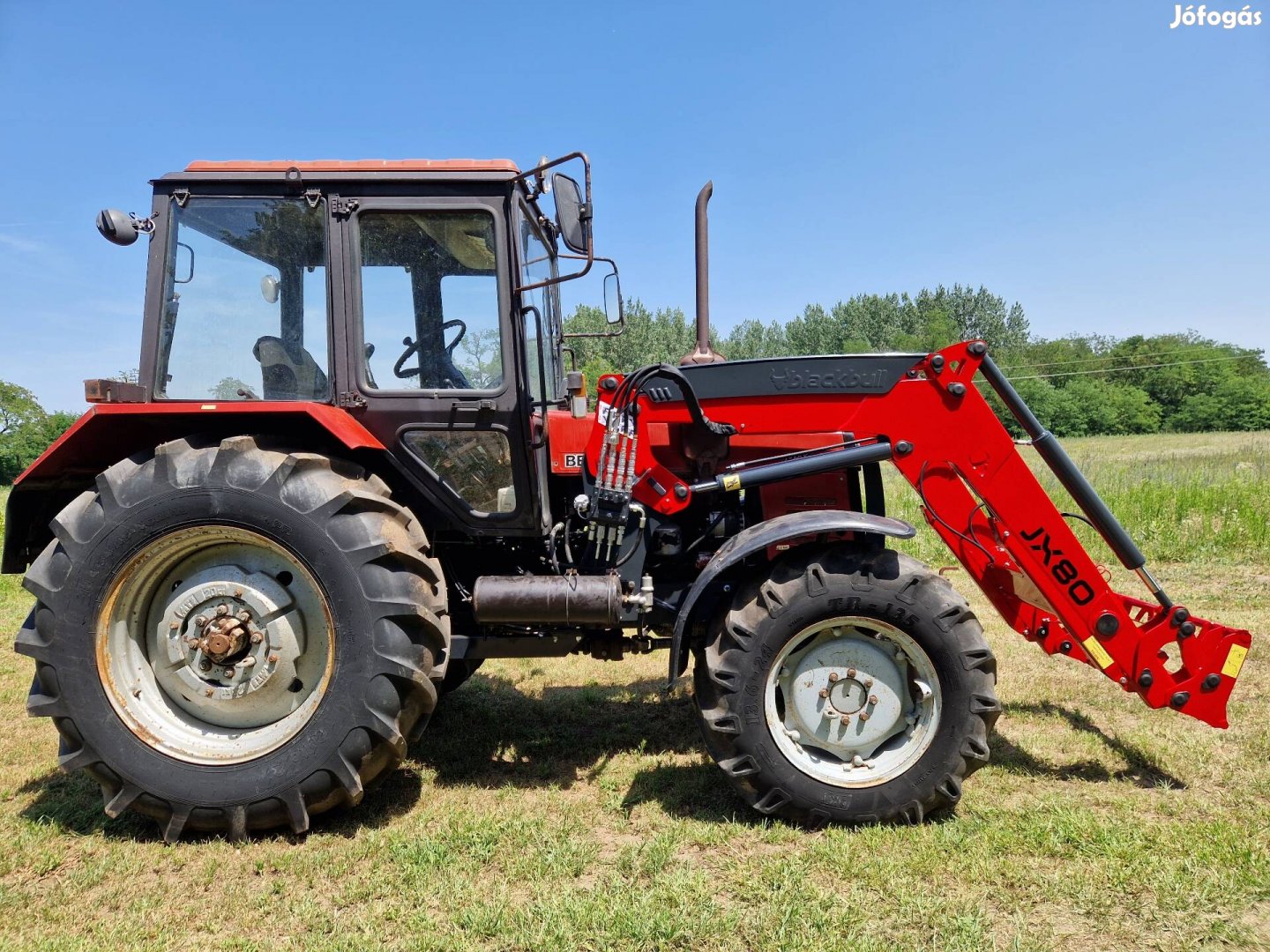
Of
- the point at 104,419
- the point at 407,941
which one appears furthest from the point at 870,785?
the point at 104,419

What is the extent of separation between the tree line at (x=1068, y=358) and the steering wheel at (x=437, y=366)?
4478 centimetres

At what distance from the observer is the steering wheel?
3.29 meters

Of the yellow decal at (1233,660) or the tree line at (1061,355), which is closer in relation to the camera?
the yellow decal at (1233,660)

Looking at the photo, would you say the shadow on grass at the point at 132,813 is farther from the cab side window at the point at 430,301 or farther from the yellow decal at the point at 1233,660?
the yellow decal at the point at 1233,660

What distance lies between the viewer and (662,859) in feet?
8.76

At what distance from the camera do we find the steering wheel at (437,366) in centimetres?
329

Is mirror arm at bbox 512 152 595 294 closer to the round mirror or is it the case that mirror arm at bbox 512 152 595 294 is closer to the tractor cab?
the tractor cab

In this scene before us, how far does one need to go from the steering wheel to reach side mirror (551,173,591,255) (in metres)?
0.61

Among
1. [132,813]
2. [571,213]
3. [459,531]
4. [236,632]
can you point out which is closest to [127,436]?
[236,632]

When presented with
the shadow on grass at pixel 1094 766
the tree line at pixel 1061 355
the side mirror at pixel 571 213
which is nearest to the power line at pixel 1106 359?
the tree line at pixel 1061 355

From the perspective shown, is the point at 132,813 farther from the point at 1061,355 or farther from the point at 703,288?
the point at 1061,355

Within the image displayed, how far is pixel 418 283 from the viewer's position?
3.28 metres

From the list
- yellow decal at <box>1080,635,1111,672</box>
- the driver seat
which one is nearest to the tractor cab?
the driver seat

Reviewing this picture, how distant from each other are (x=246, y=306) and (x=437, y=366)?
87 cm
